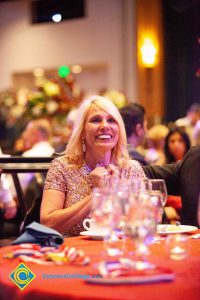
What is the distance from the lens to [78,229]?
288 cm

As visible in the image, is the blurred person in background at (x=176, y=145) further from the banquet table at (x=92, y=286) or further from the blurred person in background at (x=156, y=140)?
the banquet table at (x=92, y=286)

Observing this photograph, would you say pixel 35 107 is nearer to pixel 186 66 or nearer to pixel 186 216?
pixel 186 66

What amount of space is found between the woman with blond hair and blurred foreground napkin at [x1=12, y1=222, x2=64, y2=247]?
2.47 ft

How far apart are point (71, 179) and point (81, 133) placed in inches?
9.7

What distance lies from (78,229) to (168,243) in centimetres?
105

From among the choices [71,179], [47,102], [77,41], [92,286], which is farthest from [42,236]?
[77,41]

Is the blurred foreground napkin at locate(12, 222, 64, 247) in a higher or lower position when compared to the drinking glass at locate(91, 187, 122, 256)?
lower

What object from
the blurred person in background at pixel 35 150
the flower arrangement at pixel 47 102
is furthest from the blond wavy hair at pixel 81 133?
the flower arrangement at pixel 47 102

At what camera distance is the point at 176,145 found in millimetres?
6086

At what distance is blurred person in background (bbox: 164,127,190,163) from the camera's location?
6.06m

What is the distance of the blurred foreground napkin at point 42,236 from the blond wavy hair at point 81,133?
A: 1.02 metres

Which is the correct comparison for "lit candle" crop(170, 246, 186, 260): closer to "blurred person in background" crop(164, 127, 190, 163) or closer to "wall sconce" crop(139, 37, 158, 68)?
"blurred person in background" crop(164, 127, 190, 163)

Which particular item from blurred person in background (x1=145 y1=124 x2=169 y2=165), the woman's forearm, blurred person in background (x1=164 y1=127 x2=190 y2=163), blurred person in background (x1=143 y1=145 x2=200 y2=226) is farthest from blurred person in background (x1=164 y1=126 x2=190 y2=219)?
the woman's forearm

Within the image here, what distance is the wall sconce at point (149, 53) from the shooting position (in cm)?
1073
